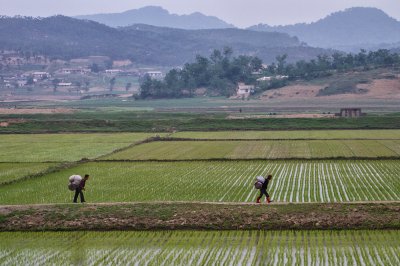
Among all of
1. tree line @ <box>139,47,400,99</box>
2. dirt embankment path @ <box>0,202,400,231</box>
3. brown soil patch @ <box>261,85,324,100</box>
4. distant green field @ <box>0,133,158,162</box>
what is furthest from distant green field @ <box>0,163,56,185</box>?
tree line @ <box>139,47,400,99</box>

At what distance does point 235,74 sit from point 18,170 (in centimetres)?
8965

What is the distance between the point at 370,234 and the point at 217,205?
12.7ft

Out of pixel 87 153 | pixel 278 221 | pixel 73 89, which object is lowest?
pixel 73 89

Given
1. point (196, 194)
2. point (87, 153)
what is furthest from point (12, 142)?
point (196, 194)

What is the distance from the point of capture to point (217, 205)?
19.0m

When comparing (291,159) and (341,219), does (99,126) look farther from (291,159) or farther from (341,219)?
(341,219)

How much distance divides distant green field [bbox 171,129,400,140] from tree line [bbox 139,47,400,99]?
167 ft

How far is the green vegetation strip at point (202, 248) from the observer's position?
14.7m

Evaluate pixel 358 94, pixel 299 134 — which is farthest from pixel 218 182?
pixel 358 94

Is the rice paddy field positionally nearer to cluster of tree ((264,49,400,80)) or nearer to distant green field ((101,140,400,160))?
distant green field ((101,140,400,160))

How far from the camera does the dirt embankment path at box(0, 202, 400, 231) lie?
17.6 meters

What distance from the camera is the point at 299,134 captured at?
48.3m

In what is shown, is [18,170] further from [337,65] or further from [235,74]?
[235,74]

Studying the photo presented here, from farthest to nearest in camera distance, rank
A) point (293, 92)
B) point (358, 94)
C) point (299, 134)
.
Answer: point (293, 92) < point (358, 94) < point (299, 134)
